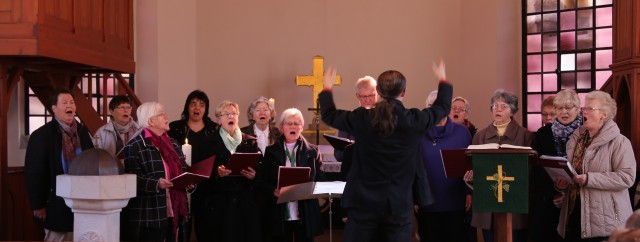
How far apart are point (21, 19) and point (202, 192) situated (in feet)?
6.31

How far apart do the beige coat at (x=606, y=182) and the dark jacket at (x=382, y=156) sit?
4.73 feet

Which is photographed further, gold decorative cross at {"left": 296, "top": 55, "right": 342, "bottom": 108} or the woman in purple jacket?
gold decorative cross at {"left": 296, "top": 55, "right": 342, "bottom": 108}

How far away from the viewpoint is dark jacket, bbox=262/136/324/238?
21.2 ft

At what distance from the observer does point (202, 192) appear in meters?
6.82

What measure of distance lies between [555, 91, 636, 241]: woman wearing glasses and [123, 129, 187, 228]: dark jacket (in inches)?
112

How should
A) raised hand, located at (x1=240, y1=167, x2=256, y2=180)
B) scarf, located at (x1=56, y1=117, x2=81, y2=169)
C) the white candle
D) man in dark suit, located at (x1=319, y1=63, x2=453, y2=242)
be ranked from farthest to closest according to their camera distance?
the white candle, raised hand, located at (x1=240, y1=167, x2=256, y2=180), scarf, located at (x1=56, y1=117, x2=81, y2=169), man in dark suit, located at (x1=319, y1=63, x2=453, y2=242)

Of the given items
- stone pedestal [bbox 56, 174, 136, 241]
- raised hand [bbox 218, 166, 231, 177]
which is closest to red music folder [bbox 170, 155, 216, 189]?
raised hand [bbox 218, 166, 231, 177]

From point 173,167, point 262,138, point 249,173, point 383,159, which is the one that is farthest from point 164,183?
point 383,159

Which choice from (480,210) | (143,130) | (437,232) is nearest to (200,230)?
(143,130)

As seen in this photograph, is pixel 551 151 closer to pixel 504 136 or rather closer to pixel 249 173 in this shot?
pixel 504 136

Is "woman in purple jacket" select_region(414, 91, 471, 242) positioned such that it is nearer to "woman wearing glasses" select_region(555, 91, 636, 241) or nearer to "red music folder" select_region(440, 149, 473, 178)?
"red music folder" select_region(440, 149, 473, 178)

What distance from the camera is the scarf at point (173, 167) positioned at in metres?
6.05

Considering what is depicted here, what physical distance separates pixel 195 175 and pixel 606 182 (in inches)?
109

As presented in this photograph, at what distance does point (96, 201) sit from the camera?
5.52 metres
